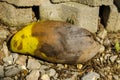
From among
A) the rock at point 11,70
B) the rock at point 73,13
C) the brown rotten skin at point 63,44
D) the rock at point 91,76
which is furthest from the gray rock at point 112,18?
the rock at point 11,70

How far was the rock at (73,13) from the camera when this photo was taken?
9.44 feet

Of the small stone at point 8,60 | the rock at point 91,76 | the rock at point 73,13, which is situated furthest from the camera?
the rock at point 73,13

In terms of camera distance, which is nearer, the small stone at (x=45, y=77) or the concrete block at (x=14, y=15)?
the small stone at (x=45, y=77)

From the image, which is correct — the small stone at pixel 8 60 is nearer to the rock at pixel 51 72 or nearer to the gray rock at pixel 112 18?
the rock at pixel 51 72

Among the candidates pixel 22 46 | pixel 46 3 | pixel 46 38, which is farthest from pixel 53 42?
pixel 46 3

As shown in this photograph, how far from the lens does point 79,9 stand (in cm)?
285

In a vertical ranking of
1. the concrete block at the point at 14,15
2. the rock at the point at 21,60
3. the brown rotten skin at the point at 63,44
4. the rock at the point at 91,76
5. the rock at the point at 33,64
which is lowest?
the rock at the point at 91,76

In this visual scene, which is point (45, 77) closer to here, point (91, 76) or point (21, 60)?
point (21, 60)

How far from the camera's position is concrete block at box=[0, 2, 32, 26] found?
2959 millimetres

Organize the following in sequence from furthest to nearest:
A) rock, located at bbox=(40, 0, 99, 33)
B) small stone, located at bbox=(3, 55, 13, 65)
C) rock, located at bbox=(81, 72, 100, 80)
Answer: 1. rock, located at bbox=(40, 0, 99, 33)
2. small stone, located at bbox=(3, 55, 13, 65)
3. rock, located at bbox=(81, 72, 100, 80)

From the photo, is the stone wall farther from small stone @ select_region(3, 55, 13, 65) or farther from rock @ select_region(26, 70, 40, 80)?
rock @ select_region(26, 70, 40, 80)

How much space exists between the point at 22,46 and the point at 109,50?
Result: 0.79 metres

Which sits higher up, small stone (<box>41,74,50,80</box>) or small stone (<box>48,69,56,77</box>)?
small stone (<box>48,69,56,77</box>)

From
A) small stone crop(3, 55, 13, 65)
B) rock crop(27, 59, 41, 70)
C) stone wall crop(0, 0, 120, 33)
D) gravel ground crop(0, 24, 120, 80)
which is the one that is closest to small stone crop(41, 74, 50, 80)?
gravel ground crop(0, 24, 120, 80)
